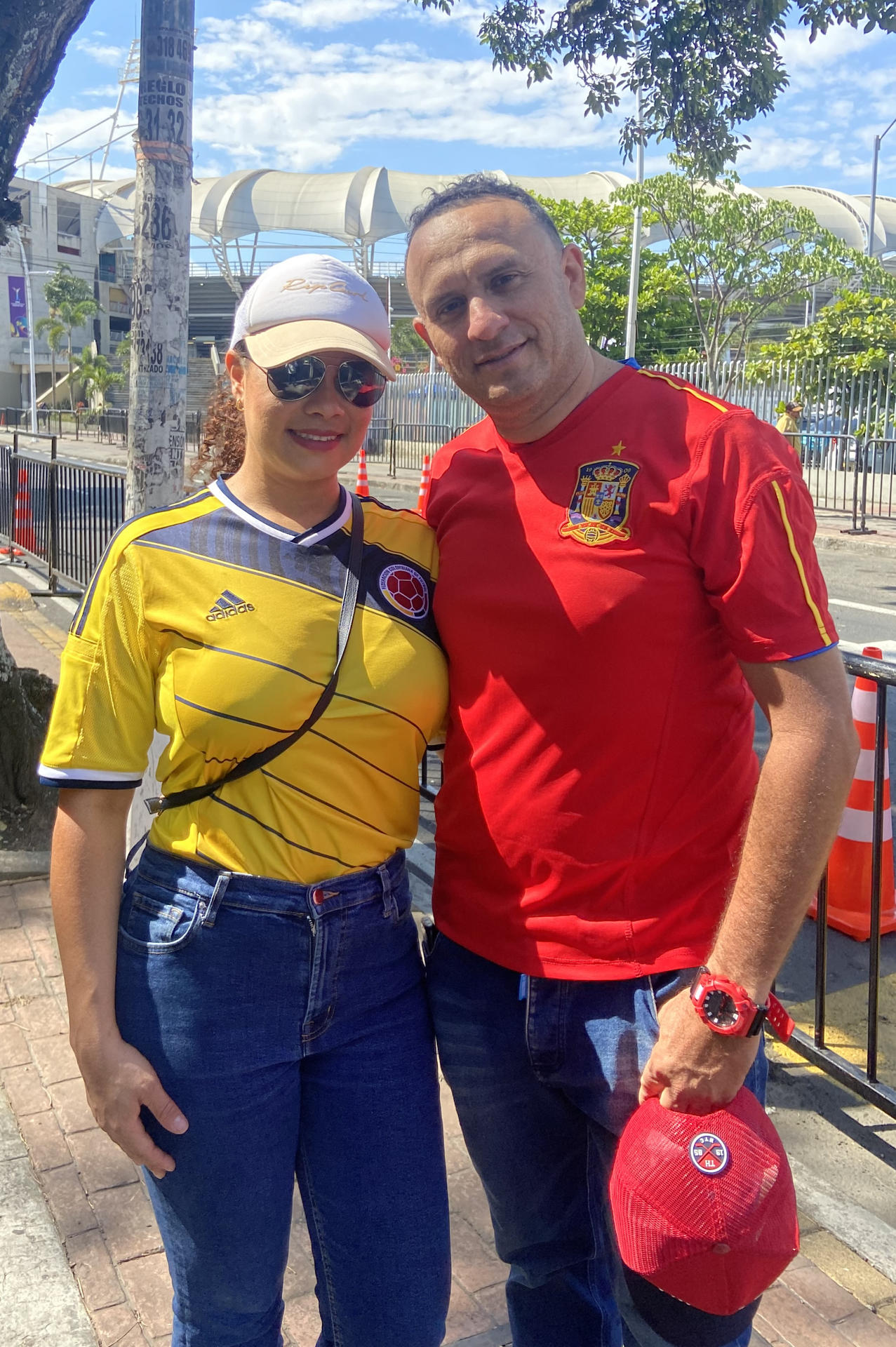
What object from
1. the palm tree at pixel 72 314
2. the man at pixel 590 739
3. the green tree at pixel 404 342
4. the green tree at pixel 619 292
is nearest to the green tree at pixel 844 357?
the green tree at pixel 619 292

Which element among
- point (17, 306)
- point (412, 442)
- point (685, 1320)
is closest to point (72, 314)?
point (17, 306)

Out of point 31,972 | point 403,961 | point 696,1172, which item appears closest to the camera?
point 696,1172

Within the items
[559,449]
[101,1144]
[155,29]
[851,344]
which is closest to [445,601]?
[559,449]

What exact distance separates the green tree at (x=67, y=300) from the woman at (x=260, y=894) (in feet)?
258

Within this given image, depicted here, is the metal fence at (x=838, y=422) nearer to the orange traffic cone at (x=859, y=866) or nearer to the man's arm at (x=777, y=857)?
the orange traffic cone at (x=859, y=866)

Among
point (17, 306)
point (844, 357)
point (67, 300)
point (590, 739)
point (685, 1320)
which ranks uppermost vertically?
point (67, 300)

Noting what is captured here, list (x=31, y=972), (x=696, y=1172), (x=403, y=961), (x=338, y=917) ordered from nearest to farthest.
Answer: (x=696, y=1172)
(x=338, y=917)
(x=403, y=961)
(x=31, y=972)

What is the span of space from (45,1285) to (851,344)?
2127cm

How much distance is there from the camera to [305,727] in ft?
5.79

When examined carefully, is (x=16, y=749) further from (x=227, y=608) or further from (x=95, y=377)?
(x=95, y=377)

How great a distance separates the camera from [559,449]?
74.2 inches

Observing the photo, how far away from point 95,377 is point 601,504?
72902mm

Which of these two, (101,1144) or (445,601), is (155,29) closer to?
(445,601)

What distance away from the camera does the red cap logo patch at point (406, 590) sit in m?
1.92
